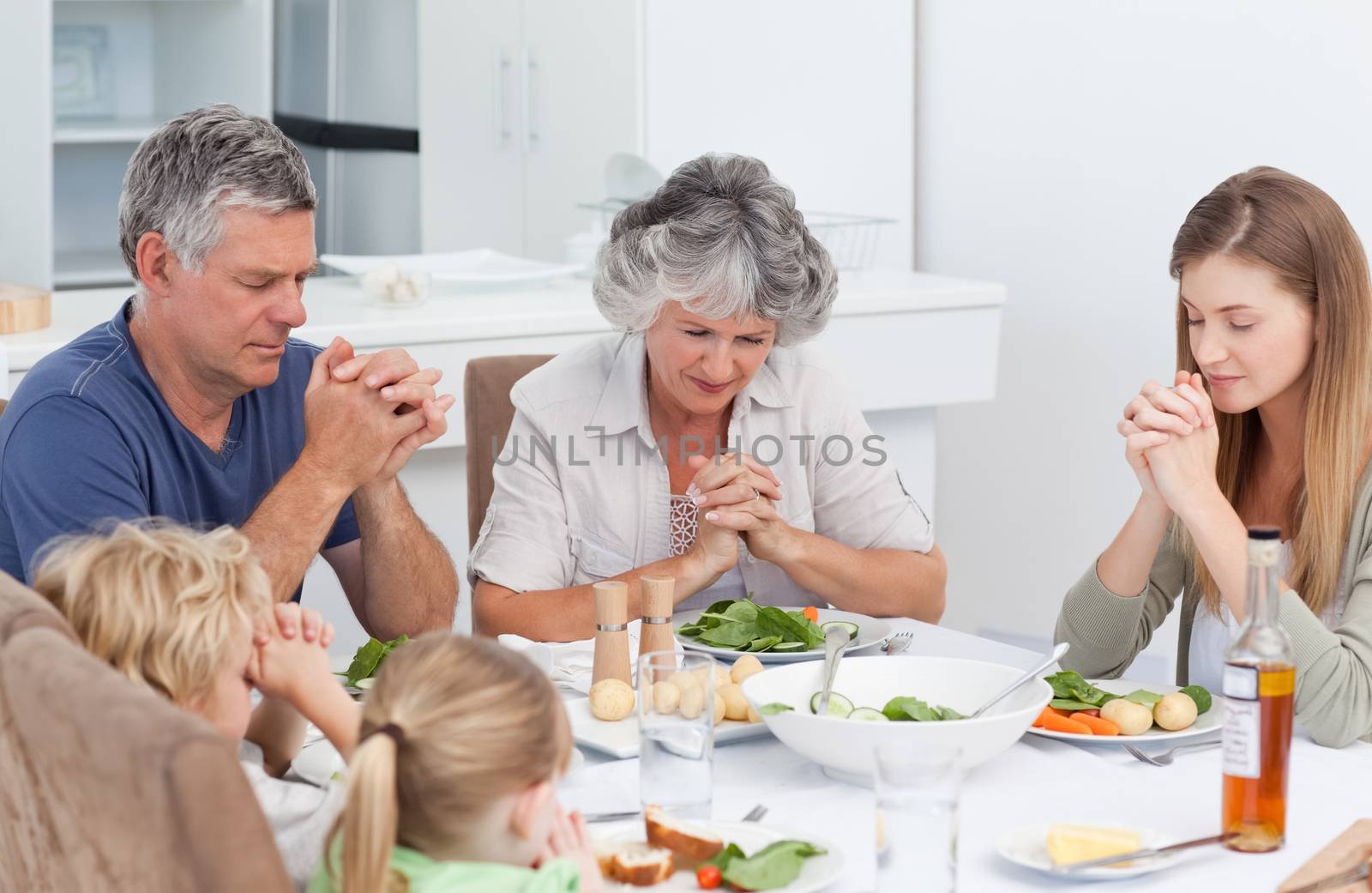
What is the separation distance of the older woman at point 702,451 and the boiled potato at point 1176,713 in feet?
1.93

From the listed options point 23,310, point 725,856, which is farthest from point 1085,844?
point 23,310

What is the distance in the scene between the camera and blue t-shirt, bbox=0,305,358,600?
1.59 m


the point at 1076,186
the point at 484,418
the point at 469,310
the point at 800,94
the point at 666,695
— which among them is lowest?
the point at 666,695

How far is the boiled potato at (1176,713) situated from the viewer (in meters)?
1.34

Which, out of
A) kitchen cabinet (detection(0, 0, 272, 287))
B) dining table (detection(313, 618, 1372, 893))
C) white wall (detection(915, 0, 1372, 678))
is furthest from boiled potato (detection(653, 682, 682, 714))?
kitchen cabinet (detection(0, 0, 272, 287))

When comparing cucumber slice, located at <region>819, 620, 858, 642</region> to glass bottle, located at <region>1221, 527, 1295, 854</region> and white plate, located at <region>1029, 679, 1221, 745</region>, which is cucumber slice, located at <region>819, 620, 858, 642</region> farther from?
glass bottle, located at <region>1221, 527, 1295, 854</region>

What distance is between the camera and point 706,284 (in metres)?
1.85

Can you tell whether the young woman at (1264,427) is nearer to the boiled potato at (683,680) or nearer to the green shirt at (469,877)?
the boiled potato at (683,680)

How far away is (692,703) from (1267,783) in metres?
0.41

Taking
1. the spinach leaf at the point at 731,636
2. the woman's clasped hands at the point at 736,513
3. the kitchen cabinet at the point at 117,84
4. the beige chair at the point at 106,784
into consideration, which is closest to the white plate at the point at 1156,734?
the spinach leaf at the point at 731,636

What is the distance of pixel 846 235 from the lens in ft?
12.0

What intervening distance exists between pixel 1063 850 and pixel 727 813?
270 millimetres

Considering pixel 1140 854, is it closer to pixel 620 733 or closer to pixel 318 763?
pixel 620 733

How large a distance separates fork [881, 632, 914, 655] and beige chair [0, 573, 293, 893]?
89 centimetres
